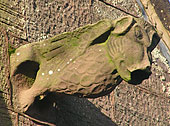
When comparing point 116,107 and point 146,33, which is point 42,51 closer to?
point 146,33

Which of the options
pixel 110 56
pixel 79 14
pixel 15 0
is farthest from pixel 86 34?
pixel 79 14

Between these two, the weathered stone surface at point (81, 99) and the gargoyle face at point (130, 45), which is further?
the weathered stone surface at point (81, 99)

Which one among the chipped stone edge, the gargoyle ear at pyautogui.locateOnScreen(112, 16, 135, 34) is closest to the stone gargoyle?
the gargoyle ear at pyautogui.locateOnScreen(112, 16, 135, 34)

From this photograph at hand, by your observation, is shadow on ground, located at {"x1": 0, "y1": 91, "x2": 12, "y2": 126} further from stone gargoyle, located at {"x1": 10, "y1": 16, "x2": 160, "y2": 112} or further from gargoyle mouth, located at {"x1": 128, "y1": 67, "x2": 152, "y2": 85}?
gargoyle mouth, located at {"x1": 128, "y1": 67, "x2": 152, "y2": 85}

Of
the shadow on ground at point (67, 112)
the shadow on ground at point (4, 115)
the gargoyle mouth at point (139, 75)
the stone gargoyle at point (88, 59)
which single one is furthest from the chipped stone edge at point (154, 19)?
the shadow on ground at point (4, 115)

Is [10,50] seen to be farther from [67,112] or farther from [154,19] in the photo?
[154,19]

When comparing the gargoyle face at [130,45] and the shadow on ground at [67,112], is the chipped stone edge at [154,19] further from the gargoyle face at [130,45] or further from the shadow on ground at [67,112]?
the gargoyle face at [130,45]
